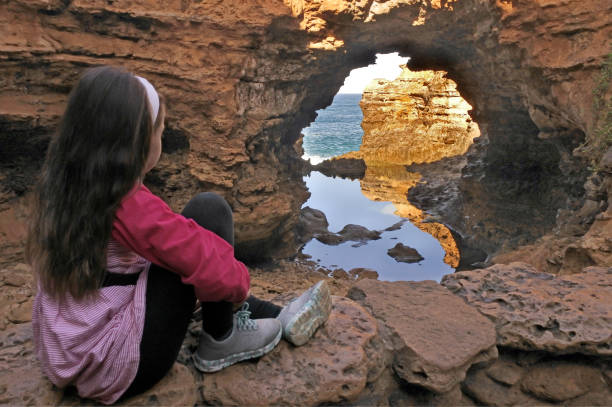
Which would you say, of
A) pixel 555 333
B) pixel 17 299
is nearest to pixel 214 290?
pixel 555 333

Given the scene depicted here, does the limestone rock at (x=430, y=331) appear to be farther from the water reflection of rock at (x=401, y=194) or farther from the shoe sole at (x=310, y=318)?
the water reflection of rock at (x=401, y=194)

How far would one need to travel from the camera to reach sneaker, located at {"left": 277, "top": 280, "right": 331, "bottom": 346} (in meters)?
1.69

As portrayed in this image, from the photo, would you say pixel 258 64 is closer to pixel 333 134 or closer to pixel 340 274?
pixel 340 274

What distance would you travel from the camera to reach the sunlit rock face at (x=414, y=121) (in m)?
17.2

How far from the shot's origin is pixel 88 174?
114 cm

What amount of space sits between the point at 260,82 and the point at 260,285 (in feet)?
10.4

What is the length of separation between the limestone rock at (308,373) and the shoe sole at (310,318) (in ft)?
0.17

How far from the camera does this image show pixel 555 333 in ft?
6.37

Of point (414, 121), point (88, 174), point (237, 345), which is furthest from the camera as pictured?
point (414, 121)

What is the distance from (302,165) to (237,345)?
8407mm

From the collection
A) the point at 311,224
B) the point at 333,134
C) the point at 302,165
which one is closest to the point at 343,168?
the point at 311,224

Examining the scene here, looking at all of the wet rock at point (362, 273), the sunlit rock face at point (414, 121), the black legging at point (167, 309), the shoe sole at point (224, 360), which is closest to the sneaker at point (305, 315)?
the shoe sole at point (224, 360)

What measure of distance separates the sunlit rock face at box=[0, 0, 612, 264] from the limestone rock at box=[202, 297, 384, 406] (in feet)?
15.6

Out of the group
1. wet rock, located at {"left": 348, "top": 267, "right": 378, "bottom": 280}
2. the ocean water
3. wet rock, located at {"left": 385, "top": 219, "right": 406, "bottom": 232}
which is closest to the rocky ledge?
wet rock, located at {"left": 348, "top": 267, "right": 378, "bottom": 280}
